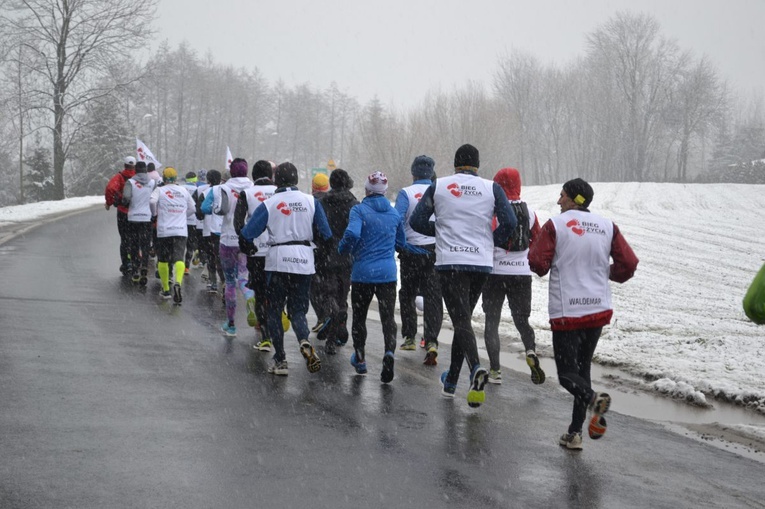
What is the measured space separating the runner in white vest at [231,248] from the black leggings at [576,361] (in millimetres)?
4863

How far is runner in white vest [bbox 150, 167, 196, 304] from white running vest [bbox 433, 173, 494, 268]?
6276mm

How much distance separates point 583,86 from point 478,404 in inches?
3658

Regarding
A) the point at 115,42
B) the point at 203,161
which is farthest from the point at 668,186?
the point at 203,161

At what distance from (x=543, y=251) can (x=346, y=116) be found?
13999 centimetres

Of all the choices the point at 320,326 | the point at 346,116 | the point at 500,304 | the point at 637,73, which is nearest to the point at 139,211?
the point at 320,326

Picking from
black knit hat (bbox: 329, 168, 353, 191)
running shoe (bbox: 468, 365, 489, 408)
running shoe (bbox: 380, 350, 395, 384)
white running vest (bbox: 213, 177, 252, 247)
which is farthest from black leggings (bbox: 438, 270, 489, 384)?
white running vest (bbox: 213, 177, 252, 247)

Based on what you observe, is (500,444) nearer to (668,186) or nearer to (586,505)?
(586,505)

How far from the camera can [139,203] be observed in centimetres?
1447

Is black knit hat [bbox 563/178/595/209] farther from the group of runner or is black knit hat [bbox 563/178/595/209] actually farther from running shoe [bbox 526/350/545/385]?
running shoe [bbox 526/350/545/385]

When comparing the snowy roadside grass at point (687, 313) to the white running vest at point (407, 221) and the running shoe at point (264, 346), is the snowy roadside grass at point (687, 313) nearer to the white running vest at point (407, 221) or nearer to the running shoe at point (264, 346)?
the white running vest at point (407, 221)

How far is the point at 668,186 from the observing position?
56625 mm

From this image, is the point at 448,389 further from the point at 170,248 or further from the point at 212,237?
the point at 212,237

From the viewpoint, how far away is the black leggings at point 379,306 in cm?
829

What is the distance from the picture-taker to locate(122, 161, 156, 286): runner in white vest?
14391 mm
